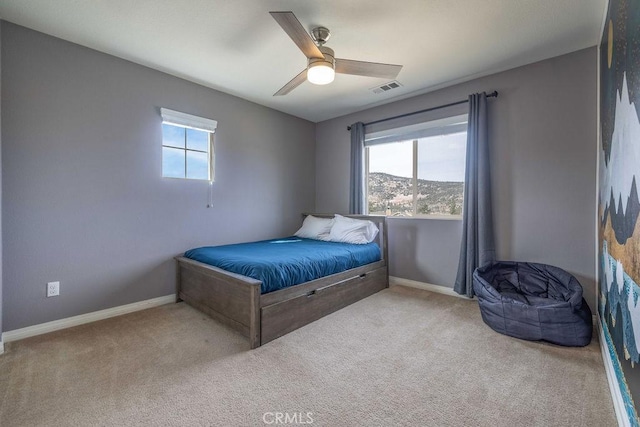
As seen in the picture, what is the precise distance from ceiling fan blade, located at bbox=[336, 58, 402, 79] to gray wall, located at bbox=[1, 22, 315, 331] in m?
1.87

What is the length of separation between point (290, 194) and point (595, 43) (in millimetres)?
3625

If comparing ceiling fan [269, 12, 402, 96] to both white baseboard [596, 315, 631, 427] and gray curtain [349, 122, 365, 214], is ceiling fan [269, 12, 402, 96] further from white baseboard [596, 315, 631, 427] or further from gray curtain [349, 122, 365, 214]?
white baseboard [596, 315, 631, 427]

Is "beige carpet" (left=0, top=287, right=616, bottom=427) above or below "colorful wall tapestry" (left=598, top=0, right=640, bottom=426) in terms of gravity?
below

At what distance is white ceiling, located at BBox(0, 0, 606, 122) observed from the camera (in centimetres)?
199

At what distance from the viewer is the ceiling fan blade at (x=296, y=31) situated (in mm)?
1699

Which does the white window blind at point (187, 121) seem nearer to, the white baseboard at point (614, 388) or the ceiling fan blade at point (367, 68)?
the ceiling fan blade at point (367, 68)

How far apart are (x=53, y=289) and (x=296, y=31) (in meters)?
2.80

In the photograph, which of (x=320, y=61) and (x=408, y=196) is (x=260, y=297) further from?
(x=408, y=196)

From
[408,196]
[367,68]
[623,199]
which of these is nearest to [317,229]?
[408,196]

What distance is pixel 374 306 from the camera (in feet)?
9.68

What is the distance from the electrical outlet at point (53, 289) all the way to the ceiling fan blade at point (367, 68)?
293cm

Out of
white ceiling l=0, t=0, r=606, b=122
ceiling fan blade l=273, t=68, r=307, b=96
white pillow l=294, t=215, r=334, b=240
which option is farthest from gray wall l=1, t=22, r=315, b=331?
ceiling fan blade l=273, t=68, r=307, b=96

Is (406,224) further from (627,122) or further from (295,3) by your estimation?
(295,3)

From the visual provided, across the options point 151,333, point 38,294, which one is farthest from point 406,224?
point 38,294
